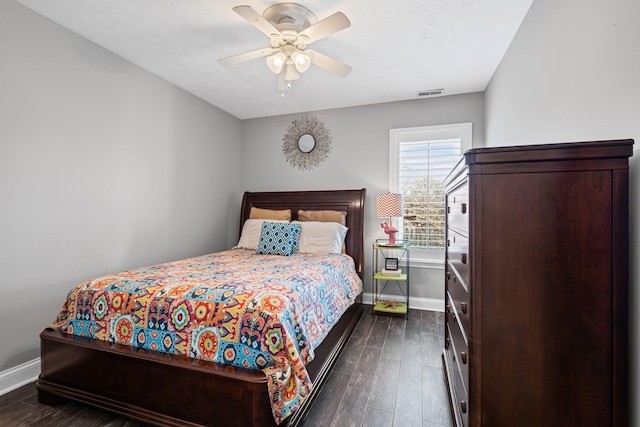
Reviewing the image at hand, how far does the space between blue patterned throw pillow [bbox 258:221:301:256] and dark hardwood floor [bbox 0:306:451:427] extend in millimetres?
1159

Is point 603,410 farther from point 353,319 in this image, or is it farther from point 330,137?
point 330,137

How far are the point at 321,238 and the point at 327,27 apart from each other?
210 cm

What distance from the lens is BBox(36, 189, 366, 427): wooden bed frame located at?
1.45 meters

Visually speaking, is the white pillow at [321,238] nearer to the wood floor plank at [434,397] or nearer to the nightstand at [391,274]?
the nightstand at [391,274]

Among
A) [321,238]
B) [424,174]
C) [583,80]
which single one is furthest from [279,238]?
[583,80]

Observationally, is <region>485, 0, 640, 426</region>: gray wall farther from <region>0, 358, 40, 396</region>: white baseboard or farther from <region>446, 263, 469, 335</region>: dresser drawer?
<region>0, 358, 40, 396</region>: white baseboard

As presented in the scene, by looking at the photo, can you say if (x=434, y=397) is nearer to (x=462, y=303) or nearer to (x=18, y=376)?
(x=462, y=303)

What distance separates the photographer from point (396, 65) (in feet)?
9.41

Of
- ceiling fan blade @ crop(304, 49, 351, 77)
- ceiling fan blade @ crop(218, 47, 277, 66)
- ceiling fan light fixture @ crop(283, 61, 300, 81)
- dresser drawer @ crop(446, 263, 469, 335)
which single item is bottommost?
dresser drawer @ crop(446, 263, 469, 335)

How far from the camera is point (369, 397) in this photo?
1.95 metres

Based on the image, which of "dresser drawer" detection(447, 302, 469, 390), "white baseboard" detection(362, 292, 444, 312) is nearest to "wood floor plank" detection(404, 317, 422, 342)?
"white baseboard" detection(362, 292, 444, 312)

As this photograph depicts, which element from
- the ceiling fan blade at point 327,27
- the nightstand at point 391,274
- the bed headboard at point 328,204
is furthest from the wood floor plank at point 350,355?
the ceiling fan blade at point 327,27

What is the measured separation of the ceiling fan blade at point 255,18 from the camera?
5.74 ft

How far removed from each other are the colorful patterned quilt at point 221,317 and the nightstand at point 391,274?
4.64 ft
